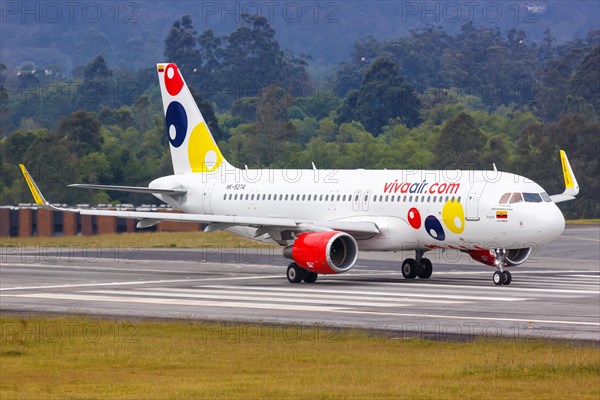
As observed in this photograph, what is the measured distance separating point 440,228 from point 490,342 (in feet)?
52.6

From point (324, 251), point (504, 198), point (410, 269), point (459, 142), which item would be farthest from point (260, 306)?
point (459, 142)

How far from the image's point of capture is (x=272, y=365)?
22.2m

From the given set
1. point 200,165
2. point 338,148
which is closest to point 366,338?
point 200,165

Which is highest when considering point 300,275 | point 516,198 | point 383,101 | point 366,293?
point 383,101

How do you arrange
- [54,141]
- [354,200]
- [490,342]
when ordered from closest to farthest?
[490,342] < [354,200] < [54,141]

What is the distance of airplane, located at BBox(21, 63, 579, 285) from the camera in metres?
40.1

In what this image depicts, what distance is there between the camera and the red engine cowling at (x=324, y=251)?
1566 inches

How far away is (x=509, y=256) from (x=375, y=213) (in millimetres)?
4450

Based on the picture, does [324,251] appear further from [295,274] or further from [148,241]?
[148,241]

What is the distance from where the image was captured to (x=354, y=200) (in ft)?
144

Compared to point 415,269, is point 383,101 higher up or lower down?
higher up

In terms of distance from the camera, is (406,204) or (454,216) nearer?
(454,216)

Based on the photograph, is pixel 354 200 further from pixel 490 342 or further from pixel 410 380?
pixel 410 380

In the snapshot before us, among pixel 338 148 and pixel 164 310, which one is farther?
pixel 338 148
